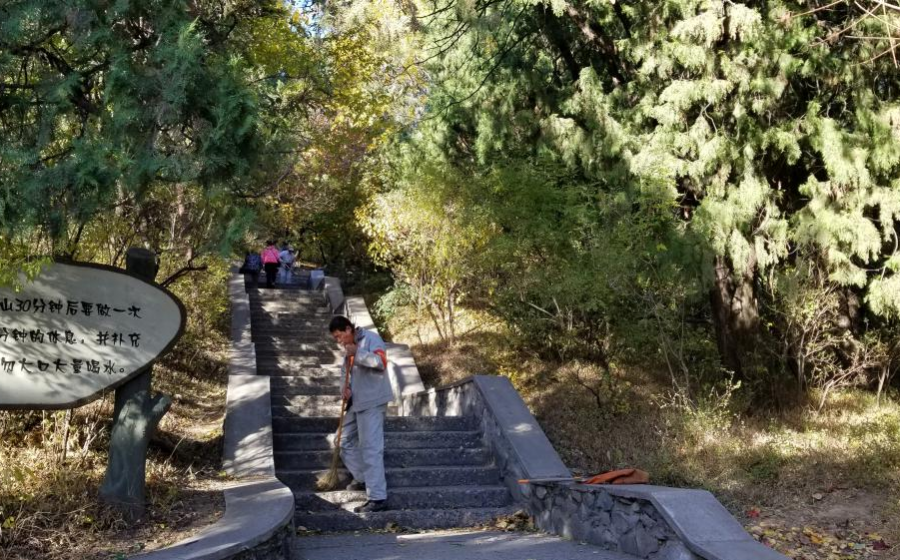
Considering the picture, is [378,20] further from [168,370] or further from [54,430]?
[54,430]

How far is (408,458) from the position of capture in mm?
9680

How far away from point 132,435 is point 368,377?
2280mm

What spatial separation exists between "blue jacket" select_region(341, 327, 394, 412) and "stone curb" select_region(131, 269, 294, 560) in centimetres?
100

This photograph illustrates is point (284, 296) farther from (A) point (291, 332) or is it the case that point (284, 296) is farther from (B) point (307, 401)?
(B) point (307, 401)

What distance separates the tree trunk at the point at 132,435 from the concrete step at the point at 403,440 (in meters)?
2.83

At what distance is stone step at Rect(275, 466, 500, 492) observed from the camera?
891 centimetres

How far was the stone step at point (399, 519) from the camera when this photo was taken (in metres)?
8.31

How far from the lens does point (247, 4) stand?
9047 millimetres

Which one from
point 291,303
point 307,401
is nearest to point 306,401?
point 307,401

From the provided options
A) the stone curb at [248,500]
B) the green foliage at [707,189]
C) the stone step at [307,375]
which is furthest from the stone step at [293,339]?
the stone curb at [248,500]

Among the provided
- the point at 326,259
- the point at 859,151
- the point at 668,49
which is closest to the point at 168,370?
the point at 668,49

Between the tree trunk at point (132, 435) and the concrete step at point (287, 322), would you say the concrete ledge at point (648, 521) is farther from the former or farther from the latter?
the concrete step at point (287, 322)

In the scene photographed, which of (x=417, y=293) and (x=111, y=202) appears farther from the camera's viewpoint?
(x=417, y=293)

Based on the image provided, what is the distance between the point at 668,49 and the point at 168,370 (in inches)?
329
